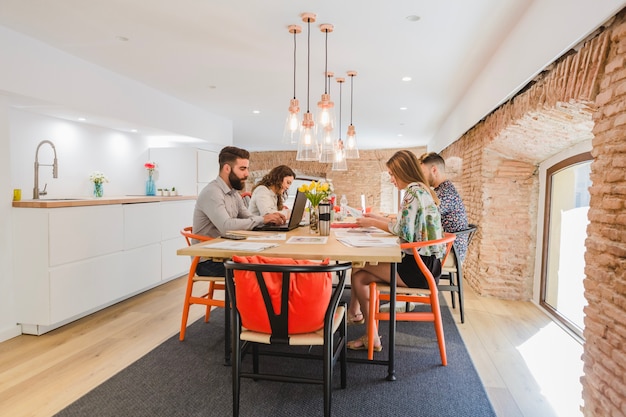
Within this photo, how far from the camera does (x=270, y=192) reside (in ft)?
12.6

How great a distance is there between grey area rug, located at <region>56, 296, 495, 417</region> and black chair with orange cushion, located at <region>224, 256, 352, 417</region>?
37 centimetres

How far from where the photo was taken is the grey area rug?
2076mm

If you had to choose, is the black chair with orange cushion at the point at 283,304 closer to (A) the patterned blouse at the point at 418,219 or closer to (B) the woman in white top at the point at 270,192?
(A) the patterned blouse at the point at 418,219

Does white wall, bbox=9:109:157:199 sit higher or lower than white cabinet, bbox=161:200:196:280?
higher

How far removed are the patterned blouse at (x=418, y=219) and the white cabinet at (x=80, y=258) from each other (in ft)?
8.93

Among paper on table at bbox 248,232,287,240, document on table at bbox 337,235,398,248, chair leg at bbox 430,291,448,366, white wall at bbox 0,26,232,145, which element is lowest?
chair leg at bbox 430,291,448,366

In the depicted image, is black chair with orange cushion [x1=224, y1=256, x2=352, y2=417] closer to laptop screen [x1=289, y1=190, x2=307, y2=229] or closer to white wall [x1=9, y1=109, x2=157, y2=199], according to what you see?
laptop screen [x1=289, y1=190, x2=307, y2=229]

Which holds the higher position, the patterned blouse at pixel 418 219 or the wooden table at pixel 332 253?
the patterned blouse at pixel 418 219

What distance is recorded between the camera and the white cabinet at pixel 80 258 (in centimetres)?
316

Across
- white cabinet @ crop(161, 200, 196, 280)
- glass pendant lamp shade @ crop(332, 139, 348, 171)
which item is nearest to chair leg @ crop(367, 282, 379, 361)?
glass pendant lamp shade @ crop(332, 139, 348, 171)

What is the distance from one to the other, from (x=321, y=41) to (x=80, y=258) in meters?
2.79

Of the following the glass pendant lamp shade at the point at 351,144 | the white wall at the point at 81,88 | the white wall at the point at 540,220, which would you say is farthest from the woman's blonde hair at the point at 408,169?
the white wall at the point at 81,88

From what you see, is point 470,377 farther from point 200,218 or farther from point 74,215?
point 74,215

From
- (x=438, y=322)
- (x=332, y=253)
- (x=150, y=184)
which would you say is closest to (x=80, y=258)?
(x=150, y=184)
